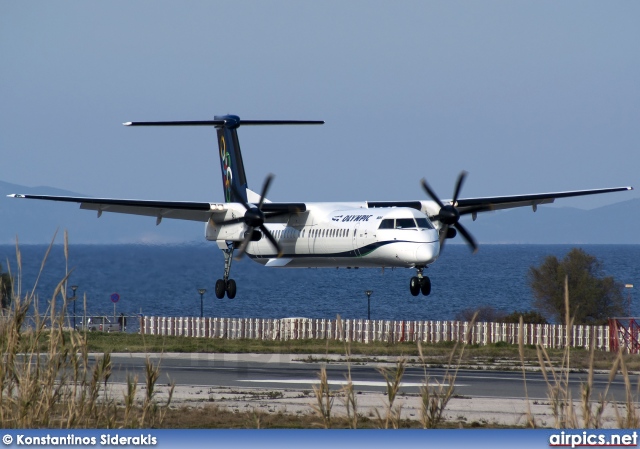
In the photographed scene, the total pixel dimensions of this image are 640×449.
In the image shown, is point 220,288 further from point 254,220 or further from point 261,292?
point 261,292

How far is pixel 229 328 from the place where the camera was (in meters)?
50.2

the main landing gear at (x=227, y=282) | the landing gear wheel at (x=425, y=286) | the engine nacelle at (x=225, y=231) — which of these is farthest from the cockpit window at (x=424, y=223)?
the main landing gear at (x=227, y=282)

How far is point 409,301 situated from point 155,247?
87019mm

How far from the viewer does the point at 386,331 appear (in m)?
47.6

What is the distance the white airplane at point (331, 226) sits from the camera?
32.2 m

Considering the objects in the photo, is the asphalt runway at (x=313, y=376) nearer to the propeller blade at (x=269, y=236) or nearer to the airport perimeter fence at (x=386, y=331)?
the propeller blade at (x=269, y=236)

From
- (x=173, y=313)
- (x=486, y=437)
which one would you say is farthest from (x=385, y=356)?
(x=173, y=313)

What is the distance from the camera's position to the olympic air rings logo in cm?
4289

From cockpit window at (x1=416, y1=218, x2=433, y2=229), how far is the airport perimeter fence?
11493 mm

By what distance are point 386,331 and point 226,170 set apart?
479 inches

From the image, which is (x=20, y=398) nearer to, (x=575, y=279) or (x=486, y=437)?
(x=486, y=437)

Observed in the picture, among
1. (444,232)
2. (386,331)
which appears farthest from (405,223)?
(386,331)

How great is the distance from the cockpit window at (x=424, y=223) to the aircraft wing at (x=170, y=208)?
6.66 metres

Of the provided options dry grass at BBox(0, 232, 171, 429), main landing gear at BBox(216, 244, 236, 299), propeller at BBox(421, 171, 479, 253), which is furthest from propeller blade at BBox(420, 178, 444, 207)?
dry grass at BBox(0, 232, 171, 429)
